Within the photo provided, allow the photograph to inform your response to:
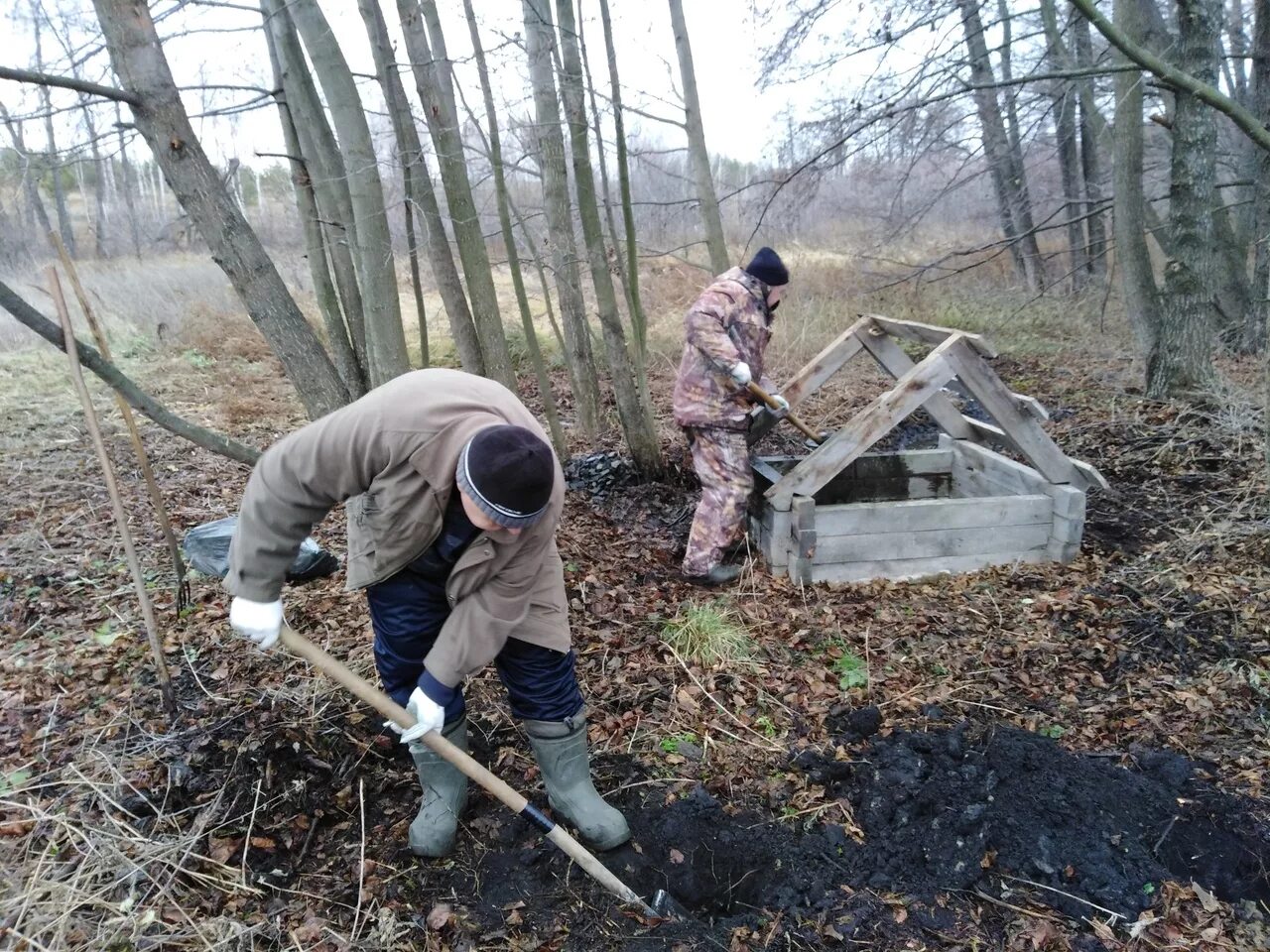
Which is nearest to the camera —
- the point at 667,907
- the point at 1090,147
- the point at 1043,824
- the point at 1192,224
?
the point at 667,907

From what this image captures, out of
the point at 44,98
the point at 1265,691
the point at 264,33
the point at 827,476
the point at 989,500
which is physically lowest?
the point at 1265,691

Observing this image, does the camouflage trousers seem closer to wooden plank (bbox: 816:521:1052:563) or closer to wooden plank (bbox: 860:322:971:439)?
wooden plank (bbox: 816:521:1052:563)

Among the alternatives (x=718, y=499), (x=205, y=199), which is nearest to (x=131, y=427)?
(x=205, y=199)

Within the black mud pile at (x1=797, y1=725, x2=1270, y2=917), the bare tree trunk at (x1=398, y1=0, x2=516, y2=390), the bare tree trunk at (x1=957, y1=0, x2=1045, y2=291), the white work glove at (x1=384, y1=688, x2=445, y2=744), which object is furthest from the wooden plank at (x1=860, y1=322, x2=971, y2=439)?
the bare tree trunk at (x1=957, y1=0, x2=1045, y2=291)

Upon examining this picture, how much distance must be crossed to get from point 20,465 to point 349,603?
160 inches

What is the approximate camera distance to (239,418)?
816cm

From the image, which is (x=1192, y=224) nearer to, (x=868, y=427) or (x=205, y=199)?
(x=868, y=427)

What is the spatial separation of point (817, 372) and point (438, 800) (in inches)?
138

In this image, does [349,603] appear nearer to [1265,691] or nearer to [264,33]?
[1265,691]

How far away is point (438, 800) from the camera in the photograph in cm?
289

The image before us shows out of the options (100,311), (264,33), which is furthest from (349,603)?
(100,311)

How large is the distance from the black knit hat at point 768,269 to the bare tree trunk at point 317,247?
2.75 m

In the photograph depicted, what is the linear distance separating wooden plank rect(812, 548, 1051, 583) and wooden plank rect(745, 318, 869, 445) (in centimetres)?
101

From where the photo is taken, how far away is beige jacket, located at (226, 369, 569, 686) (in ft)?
7.33
